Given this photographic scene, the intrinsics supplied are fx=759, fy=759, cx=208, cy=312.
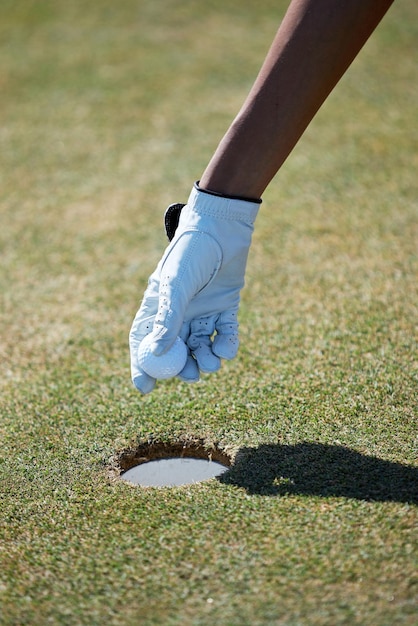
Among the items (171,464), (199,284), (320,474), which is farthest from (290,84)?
(171,464)

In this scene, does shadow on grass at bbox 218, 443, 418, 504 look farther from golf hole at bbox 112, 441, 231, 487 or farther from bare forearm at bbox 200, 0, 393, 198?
bare forearm at bbox 200, 0, 393, 198

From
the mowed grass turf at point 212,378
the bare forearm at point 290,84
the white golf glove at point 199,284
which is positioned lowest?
the mowed grass turf at point 212,378

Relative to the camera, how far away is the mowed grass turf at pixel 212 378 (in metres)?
1.89

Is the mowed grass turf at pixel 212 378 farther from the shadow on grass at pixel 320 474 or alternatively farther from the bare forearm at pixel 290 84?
the bare forearm at pixel 290 84

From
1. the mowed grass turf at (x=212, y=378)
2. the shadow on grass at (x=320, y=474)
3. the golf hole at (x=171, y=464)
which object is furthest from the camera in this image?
the golf hole at (x=171, y=464)

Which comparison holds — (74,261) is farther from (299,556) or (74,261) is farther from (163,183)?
(299,556)

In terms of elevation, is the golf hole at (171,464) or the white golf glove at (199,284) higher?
the white golf glove at (199,284)

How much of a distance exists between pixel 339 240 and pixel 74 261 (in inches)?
54.6

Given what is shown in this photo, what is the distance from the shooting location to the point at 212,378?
113 inches

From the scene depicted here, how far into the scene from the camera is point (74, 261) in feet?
13.0

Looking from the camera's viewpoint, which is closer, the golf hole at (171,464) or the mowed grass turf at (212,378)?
the mowed grass turf at (212,378)

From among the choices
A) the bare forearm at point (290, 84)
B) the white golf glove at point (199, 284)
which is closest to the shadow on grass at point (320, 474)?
the white golf glove at point (199, 284)

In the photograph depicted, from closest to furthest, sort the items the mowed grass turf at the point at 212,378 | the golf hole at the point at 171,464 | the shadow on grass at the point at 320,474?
the mowed grass turf at the point at 212,378 → the shadow on grass at the point at 320,474 → the golf hole at the point at 171,464

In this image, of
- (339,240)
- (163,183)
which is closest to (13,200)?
(163,183)
